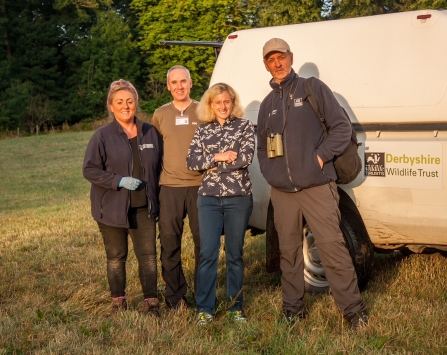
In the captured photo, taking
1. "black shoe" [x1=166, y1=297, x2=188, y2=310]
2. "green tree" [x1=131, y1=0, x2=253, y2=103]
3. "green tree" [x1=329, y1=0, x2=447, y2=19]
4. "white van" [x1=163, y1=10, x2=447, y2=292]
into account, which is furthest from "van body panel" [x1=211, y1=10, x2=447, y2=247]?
"green tree" [x1=131, y1=0, x2=253, y2=103]

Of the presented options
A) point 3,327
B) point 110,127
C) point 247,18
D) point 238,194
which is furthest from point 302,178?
point 247,18

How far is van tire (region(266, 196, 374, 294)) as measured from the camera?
582cm

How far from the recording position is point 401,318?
202 inches

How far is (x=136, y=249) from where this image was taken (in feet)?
19.4

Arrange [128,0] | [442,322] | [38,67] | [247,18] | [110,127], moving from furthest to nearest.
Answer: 1. [128,0]
2. [38,67]
3. [247,18]
4. [110,127]
5. [442,322]

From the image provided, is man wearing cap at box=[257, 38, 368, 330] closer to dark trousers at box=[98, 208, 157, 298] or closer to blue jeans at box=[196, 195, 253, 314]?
blue jeans at box=[196, 195, 253, 314]

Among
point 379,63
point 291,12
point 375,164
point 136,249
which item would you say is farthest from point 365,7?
point 136,249

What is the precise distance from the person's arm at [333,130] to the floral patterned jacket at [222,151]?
62 cm

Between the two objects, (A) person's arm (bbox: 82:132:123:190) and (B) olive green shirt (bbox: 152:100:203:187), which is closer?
(A) person's arm (bbox: 82:132:123:190)

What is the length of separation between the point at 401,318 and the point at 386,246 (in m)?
0.99

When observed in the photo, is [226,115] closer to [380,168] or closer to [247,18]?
[380,168]

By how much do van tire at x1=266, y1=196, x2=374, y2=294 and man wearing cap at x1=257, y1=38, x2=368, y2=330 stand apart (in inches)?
22.5

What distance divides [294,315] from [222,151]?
1.32 metres

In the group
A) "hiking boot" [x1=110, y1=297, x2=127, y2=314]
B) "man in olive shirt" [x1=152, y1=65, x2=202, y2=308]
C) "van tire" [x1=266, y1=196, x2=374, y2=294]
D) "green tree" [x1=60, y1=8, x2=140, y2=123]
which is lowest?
"hiking boot" [x1=110, y1=297, x2=127, y2=314]
